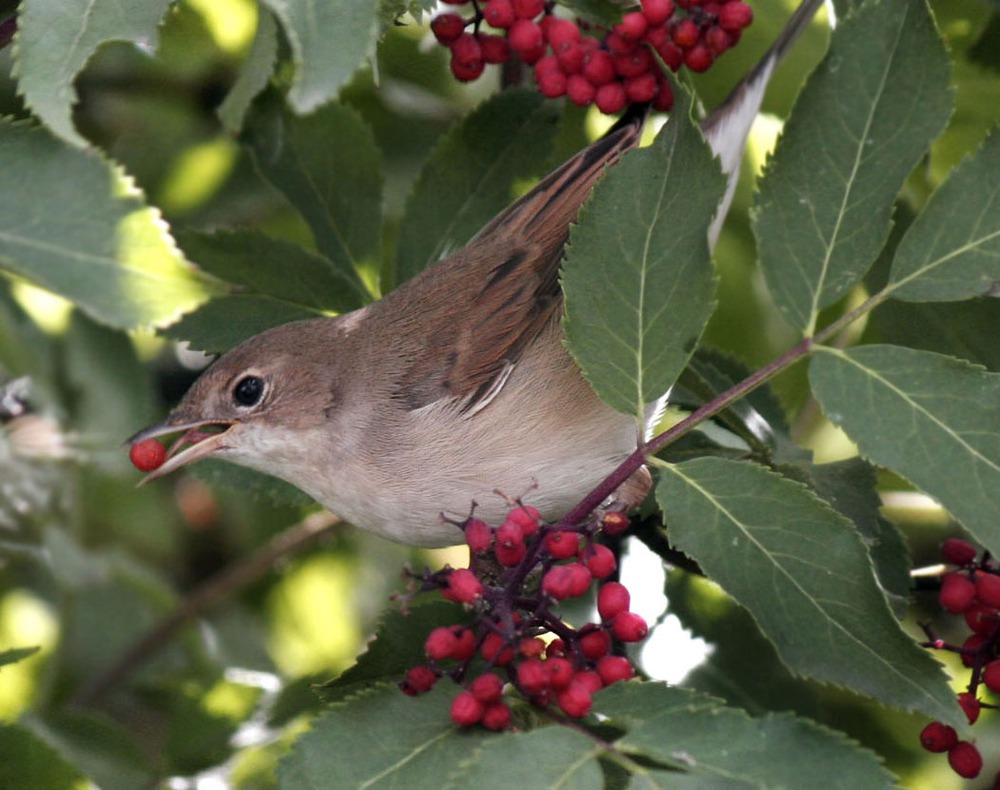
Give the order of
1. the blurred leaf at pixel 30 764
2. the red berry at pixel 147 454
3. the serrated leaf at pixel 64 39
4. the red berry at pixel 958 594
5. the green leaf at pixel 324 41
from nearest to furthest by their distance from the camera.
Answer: the green leaf at pixel 324 41, the serrated leaf at pixel 64 39, the blurred leaf at pixel 30 764, the red berry at pixel 958 594, the red berry at pixel 147 454

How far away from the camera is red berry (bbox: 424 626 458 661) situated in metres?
1.89

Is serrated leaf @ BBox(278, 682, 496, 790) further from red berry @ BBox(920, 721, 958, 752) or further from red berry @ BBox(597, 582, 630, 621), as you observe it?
red berry @ BBox(920, 721, 958, 752)

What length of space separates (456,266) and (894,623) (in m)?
1.39

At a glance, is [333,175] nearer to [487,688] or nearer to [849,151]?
[849,151]

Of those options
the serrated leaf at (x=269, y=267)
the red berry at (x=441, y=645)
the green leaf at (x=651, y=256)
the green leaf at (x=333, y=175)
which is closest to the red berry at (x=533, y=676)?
the red berry at (x=441, y=645)

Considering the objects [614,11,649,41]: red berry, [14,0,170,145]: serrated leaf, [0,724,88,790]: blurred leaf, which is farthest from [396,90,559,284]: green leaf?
[0,724,88,790]: blurred leaf

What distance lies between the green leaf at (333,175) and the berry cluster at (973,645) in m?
1.38

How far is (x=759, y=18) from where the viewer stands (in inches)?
116

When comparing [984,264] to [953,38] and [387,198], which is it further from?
[387,198]

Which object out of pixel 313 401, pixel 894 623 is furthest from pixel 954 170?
pixel 313 401

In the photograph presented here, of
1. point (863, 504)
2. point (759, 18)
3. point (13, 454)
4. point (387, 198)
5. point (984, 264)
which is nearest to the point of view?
point (984, 264)

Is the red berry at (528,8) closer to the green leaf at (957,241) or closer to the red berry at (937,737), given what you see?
the green leaf at (957,241)

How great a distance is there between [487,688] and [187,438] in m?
1.27

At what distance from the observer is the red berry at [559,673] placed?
1.82 m
